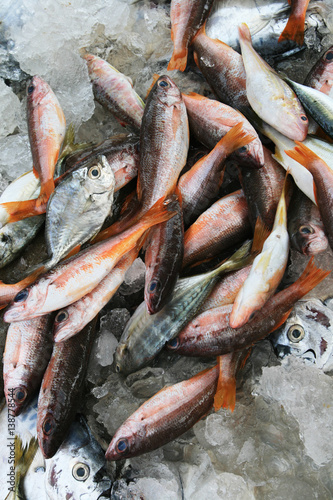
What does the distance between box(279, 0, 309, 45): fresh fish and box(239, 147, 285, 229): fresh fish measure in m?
0.93

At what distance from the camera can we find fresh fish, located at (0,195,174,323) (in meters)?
1.81

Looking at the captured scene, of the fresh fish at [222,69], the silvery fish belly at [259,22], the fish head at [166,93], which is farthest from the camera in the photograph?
the silvery fish belly at [259,22]

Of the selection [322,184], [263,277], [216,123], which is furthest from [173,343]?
[216,123]

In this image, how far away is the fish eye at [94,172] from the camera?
199 cm

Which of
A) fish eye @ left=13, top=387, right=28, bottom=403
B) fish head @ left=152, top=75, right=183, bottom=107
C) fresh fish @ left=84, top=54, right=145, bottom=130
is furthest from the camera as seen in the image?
fresh fish @ left=84, top=54, right=145, bottom=130

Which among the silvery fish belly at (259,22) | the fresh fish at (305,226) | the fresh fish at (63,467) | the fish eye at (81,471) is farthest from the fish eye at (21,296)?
the silvery fish belly at (259,22)

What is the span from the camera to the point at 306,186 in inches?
79.6

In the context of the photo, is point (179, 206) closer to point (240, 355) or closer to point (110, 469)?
point (240, 355)

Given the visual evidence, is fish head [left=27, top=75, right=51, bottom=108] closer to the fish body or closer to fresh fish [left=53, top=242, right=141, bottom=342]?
the fish body

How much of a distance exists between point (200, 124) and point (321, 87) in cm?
76

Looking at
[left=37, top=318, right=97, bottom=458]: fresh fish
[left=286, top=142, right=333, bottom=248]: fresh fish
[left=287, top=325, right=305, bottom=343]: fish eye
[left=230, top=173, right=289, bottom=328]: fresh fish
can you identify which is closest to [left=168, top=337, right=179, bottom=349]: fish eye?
[left=230, top=173, right=289, bottom=328]: fresh fish

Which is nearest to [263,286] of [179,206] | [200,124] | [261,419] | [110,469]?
[179,206]

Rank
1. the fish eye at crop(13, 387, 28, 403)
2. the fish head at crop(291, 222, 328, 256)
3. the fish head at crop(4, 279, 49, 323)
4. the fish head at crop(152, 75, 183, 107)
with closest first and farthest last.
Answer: the fish head at crop(4, 279, 49, 323), the fish head at crop(291, 222, 328, 256), the fish eye at crop(13, 387, 28, 403), the fish head at crop(152, 75, 183, 107)

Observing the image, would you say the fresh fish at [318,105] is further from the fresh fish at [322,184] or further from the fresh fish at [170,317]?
the fresh fish at [170,317]
